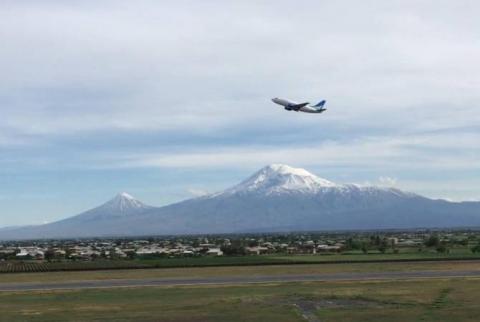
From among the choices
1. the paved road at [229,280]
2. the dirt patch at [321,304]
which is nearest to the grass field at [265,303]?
the dirt patch at [321,304]

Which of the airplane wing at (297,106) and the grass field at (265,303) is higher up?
the airplane wing at (297,106)

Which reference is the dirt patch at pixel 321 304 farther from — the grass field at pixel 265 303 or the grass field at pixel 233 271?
the grass field at pixel 233 271

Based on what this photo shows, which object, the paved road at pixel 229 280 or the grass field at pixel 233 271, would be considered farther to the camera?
the grass field at pixel 233 271

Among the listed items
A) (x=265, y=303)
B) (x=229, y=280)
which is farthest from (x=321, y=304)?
(x=229, y=280)

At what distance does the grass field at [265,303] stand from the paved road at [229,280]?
452 centimetres

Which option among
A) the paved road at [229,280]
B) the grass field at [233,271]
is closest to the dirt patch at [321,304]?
the paved road at [229,280]

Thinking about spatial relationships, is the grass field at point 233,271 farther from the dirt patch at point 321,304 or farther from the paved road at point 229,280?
the dirt patch at point 321,304

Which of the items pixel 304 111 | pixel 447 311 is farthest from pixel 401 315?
pixel 304 111

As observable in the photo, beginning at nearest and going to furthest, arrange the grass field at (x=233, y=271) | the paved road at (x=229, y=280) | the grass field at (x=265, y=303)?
the grass field at (x=265, y=303)
the paved road at (x=229, y=280)
the grass field at (x=233, y=271)

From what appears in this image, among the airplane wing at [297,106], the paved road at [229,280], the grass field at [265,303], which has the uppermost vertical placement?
the airplane wing at [297,106]

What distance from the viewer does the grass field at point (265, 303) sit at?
44.5 meters

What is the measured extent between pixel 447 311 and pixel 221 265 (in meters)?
54.6

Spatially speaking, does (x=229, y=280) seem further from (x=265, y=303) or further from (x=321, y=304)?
(x=321, y=304)

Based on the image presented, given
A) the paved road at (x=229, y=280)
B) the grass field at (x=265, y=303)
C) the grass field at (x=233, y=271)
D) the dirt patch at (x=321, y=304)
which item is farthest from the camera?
the grass field at (x=233, y=271)
